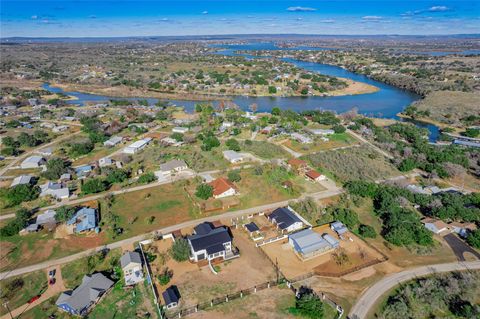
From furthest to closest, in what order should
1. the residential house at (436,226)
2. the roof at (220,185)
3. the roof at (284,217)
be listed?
the roof at (220,185) → the roof at (284,217) → the residential house at (436,226)

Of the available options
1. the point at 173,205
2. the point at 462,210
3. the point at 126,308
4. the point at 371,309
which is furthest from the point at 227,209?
the point at 462,210

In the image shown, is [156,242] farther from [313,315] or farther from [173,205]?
[313,315]

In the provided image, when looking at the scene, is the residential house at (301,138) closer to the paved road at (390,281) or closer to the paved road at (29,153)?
the paved road at (390,281)

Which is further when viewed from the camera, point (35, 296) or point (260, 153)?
point (260, 153)

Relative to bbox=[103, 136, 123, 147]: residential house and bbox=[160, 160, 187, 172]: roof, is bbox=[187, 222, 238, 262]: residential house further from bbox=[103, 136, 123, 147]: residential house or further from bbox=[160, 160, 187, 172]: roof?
bbox=[103, 136, 123, 147]: residential house

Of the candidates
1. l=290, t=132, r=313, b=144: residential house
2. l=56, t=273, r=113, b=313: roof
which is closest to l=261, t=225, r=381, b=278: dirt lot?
l=56, t=273, r=113, b=313: roof

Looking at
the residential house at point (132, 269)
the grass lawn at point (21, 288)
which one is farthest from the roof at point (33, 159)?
the residential house at point (132, 269)

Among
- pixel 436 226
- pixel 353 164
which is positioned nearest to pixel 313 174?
pixel 353 164
